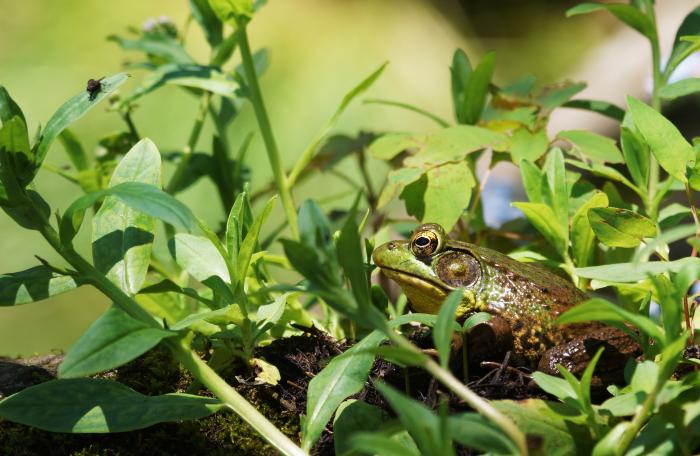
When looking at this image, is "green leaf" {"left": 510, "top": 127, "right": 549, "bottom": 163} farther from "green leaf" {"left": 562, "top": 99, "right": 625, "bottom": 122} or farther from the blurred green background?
the blurred green background

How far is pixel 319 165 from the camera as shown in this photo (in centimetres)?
272

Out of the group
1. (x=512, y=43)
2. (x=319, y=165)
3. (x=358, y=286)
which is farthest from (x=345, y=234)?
(x=512, y=43)

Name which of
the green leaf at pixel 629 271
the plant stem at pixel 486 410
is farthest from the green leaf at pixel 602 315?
the plant stem at pixel 486 410

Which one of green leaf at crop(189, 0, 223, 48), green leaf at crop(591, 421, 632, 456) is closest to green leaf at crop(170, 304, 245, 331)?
green leaf at crop(591, 421, 632, 456)

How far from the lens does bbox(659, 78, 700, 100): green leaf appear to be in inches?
72.7

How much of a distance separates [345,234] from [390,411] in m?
0.52

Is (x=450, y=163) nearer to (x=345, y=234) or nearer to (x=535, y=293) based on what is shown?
(x=535, y=293)

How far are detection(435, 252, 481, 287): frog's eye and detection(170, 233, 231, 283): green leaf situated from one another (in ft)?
2.01

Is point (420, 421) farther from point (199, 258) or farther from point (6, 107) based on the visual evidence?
point (6, 107)

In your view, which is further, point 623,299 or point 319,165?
point 319,165

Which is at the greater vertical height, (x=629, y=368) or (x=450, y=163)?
(x=450, y=163)

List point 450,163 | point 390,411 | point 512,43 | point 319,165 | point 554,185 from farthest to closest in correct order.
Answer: point 512,43 < point 319,165 < point 450,163 < point 554,185 < point 390,411

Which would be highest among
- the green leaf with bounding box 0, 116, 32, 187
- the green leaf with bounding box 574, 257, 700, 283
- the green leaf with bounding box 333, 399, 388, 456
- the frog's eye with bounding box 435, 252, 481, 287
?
the green leaf with bounding box 0, 116, 32, 187

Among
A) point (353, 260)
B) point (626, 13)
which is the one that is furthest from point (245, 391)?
point (626, 13)
